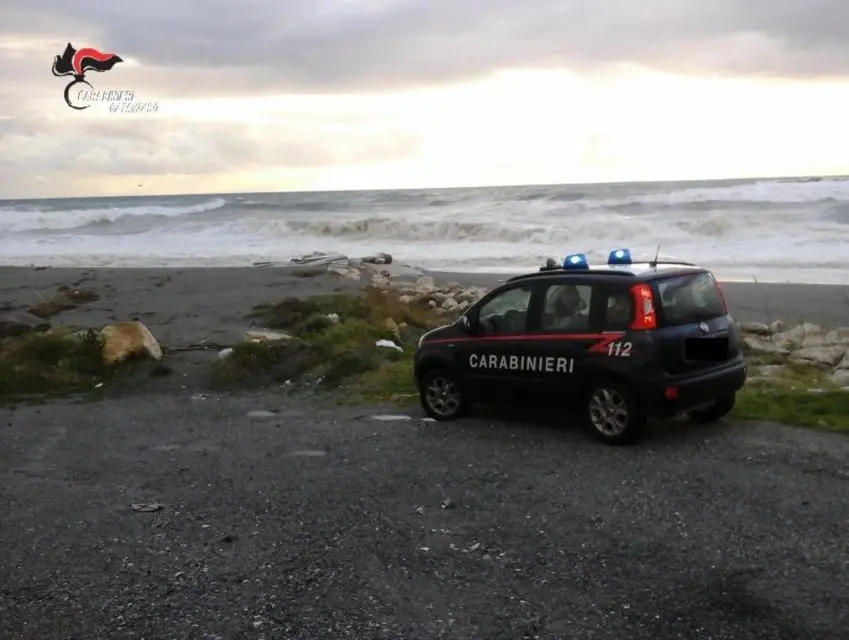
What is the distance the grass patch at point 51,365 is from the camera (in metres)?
12.5

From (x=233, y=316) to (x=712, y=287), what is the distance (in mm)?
10370

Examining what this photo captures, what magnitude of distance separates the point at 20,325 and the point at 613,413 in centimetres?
1121

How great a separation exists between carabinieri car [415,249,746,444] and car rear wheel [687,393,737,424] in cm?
1

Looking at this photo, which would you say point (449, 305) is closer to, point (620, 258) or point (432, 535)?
point (620, 258)

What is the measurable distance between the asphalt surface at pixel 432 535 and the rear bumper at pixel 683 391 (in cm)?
38

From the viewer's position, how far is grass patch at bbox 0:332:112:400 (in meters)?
12.5

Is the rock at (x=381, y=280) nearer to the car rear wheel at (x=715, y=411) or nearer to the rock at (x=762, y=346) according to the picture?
the rock at (x=762, y=346)

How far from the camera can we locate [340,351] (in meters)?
12.5

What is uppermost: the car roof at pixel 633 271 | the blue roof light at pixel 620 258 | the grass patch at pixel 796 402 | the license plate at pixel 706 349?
the blue roof light at pixel 620 258

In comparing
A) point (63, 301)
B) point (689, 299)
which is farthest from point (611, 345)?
point (63, 301)

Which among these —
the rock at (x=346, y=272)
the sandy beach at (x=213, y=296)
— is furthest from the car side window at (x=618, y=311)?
the rock at (x=346, y=272)

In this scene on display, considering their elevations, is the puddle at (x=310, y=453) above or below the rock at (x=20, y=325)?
below

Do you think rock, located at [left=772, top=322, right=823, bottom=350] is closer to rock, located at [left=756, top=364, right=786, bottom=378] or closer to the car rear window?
rock, located at [left=756, top=364, right=786, bottom=378]

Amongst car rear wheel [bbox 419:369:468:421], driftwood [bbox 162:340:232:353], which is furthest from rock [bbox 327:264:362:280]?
car rear wheel [bbox 419:369:468:421]
